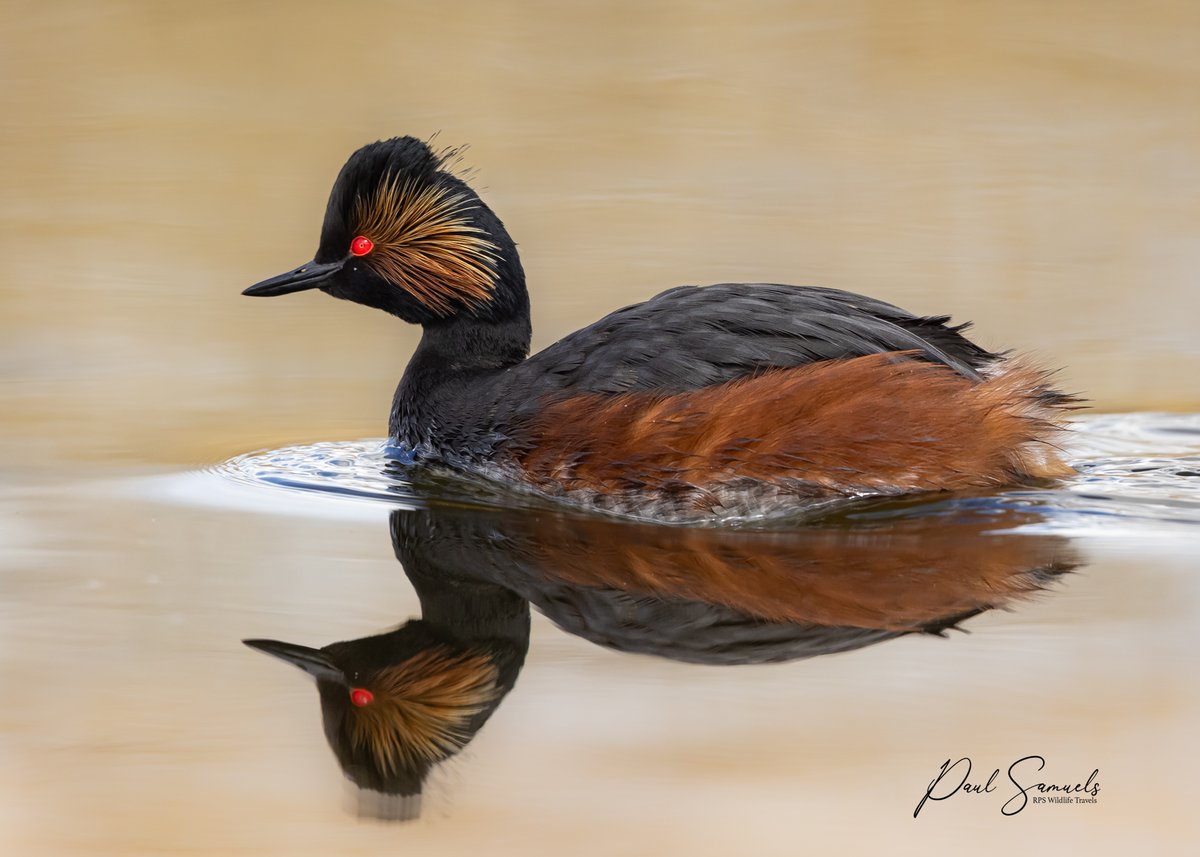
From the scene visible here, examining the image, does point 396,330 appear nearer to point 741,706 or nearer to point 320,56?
point 320,56

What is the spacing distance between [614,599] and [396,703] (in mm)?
906

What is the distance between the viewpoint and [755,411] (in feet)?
18.5

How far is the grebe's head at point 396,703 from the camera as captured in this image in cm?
357

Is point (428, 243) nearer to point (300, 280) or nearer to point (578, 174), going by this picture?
point (300, 280)

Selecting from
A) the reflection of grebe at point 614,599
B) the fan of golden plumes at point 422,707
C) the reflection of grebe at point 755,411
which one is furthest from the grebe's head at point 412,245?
the fan of golden plumes at point 422,707

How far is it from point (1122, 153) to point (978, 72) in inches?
60.5

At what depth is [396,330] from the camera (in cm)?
899

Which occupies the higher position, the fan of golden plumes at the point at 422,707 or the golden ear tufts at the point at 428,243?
the golden ear tufts at the point at 428,243

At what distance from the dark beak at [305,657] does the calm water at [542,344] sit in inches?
2.6

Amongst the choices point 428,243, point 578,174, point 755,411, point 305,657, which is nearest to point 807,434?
point 755,411

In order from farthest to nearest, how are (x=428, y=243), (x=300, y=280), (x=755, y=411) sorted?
(x=300, y=280)
(x=428, y=243)
(x=755, y=411)

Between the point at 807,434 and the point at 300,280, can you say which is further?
the point at 300,280

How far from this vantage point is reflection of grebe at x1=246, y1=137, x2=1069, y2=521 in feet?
18.6

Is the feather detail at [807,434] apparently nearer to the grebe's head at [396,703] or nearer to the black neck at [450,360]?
the black neck at [450,360]
